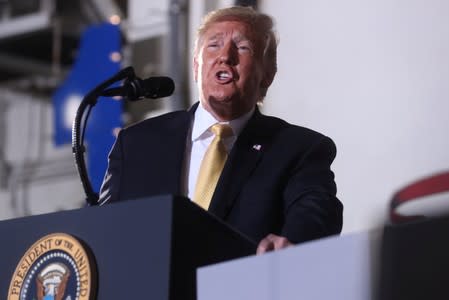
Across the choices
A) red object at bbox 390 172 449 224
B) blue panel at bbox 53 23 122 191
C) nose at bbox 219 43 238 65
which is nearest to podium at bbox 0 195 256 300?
nose at bbox 219 43 238 65

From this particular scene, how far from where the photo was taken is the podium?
1.40m

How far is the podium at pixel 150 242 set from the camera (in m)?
1.40

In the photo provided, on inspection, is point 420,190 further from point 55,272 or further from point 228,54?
point 55,272

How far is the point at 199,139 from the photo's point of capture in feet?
6.64

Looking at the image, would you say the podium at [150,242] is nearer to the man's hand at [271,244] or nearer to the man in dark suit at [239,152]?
the man's hand at [271,244]

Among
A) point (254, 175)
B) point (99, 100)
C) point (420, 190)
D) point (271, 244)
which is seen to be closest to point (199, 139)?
point (254, 175)

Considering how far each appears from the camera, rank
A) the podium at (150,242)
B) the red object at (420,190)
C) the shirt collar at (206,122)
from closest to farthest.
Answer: the podium at (150,242) < the shirt collar at (206,122) < the red object at (420,190)

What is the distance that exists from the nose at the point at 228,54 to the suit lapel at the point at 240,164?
12cm

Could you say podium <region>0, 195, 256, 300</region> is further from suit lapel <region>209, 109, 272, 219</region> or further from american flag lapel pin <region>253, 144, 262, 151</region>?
american flag lapel pin <region>253, 144, 262, 151</region>

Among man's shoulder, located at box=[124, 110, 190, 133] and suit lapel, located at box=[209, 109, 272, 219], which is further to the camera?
man's shoulder, located at box=[124, 110, 190, 133]

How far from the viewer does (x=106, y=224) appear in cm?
149

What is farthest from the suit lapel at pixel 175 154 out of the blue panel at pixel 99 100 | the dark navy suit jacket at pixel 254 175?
the blue panel at pixel 99 100

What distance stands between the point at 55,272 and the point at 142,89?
18.4 inches

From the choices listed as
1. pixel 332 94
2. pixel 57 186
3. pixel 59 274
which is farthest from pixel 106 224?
pixel 57 186
